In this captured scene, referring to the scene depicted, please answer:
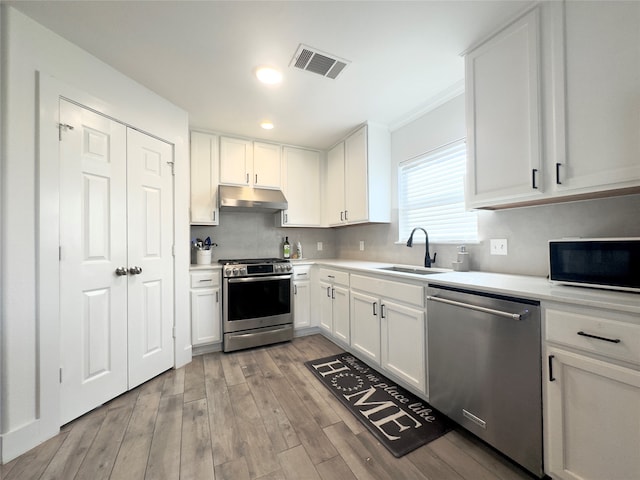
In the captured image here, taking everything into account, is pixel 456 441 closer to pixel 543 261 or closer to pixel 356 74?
pixel 543 261

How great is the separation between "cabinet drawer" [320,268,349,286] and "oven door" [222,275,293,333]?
1.31ft

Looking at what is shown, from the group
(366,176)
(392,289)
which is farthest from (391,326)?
(366,176)

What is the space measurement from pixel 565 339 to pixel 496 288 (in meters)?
0.32

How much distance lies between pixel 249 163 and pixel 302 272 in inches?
59.0

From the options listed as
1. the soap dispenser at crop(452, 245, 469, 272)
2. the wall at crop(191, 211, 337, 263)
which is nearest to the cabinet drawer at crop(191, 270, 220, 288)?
the wall at crop(191, 211, 337, 263)

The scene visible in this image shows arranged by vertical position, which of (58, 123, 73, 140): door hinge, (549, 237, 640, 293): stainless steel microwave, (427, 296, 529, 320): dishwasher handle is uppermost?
(58, 123, 73, 140): door hinge

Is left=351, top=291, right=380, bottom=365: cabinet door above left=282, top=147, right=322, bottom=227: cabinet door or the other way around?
the other way around

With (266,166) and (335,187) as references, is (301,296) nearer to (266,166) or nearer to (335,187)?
(335,187)

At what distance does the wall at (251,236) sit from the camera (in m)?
3.30

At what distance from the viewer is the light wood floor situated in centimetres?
129

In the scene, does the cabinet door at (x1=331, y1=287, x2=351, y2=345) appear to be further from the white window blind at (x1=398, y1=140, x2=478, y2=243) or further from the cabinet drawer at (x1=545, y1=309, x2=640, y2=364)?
the cabinet drawer at (x1=545, y1=309, x2=640, y2=364)

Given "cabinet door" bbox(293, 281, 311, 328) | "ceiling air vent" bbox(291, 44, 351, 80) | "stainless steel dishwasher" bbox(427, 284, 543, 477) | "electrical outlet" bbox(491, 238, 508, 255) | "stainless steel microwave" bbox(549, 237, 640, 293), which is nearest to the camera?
"stainless steel microwave" bbox(549, 237, 640, 293)

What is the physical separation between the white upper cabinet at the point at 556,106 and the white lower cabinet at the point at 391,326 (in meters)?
0.82

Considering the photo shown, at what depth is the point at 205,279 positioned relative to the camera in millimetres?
2676
